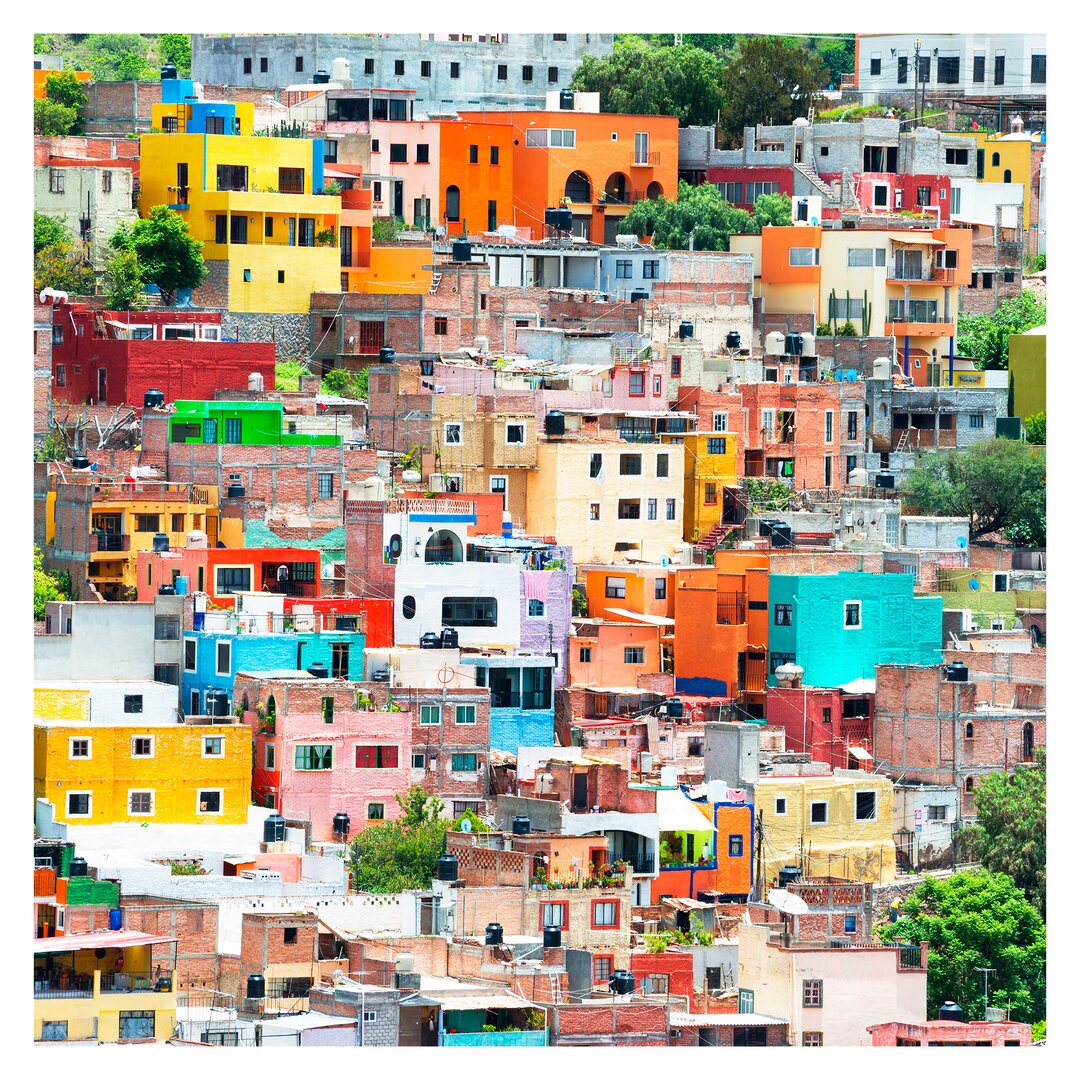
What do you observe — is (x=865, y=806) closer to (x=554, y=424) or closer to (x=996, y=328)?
(x=554, y=424)

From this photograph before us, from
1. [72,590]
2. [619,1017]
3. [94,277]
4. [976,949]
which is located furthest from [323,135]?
[619,1017]

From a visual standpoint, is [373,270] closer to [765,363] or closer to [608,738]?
[765,363]

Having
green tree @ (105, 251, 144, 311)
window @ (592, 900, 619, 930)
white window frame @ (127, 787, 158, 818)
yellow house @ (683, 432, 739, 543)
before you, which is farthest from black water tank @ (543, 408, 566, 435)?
window @ (592, 900, 619, 930)

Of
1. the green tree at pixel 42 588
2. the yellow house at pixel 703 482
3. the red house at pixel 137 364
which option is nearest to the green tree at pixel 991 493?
the yellow house at pixel 703 482

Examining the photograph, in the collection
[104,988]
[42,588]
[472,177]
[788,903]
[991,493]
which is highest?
[472,177]

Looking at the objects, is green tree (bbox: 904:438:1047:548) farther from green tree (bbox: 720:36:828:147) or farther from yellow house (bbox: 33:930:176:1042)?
yellow house (bbox: 33:930:176:1042)

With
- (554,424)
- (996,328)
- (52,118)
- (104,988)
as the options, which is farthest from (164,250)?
(104,988)
